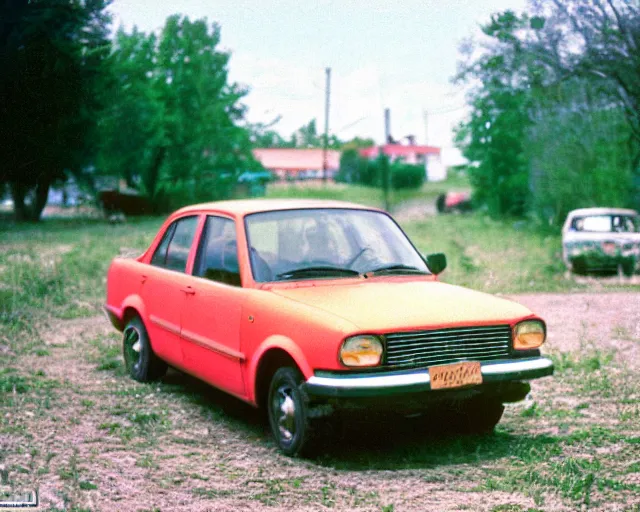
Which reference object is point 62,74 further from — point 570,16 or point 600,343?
point 570,16

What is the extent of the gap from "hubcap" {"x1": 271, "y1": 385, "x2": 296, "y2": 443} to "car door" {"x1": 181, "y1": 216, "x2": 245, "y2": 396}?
0.43 metres

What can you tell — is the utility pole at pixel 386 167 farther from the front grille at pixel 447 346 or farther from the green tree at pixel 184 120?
the front grille at pixel 447 346

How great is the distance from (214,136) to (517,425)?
4839 cm

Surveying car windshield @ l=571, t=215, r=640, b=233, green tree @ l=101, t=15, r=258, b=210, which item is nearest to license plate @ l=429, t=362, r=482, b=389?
car windshield @ l=571, t=215, r=640, b=233

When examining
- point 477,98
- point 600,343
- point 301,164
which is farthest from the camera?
point 301,164

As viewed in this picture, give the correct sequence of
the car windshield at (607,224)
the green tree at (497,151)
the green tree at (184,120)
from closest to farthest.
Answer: the car windshield at (607,224) < the green tree at (497,151) < the green tree at (184,120)

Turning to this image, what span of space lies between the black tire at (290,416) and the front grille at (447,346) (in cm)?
60

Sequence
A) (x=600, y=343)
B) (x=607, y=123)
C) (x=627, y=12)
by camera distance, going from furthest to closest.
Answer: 1. (x=607, y=123)
2. (x=627, y=12)
3. (x=600, y=343)

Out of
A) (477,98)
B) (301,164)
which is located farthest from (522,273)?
(301,164)

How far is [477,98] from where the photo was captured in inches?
1646

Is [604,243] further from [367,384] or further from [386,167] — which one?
[386,167]

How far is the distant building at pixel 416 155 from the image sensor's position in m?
45.8

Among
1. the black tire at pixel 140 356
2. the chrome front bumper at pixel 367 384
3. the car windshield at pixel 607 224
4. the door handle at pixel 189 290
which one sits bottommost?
the black tire at pixel 140 356

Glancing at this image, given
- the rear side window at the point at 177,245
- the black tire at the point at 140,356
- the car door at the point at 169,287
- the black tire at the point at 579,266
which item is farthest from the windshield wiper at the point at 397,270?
the black tire at the point at 579,266
